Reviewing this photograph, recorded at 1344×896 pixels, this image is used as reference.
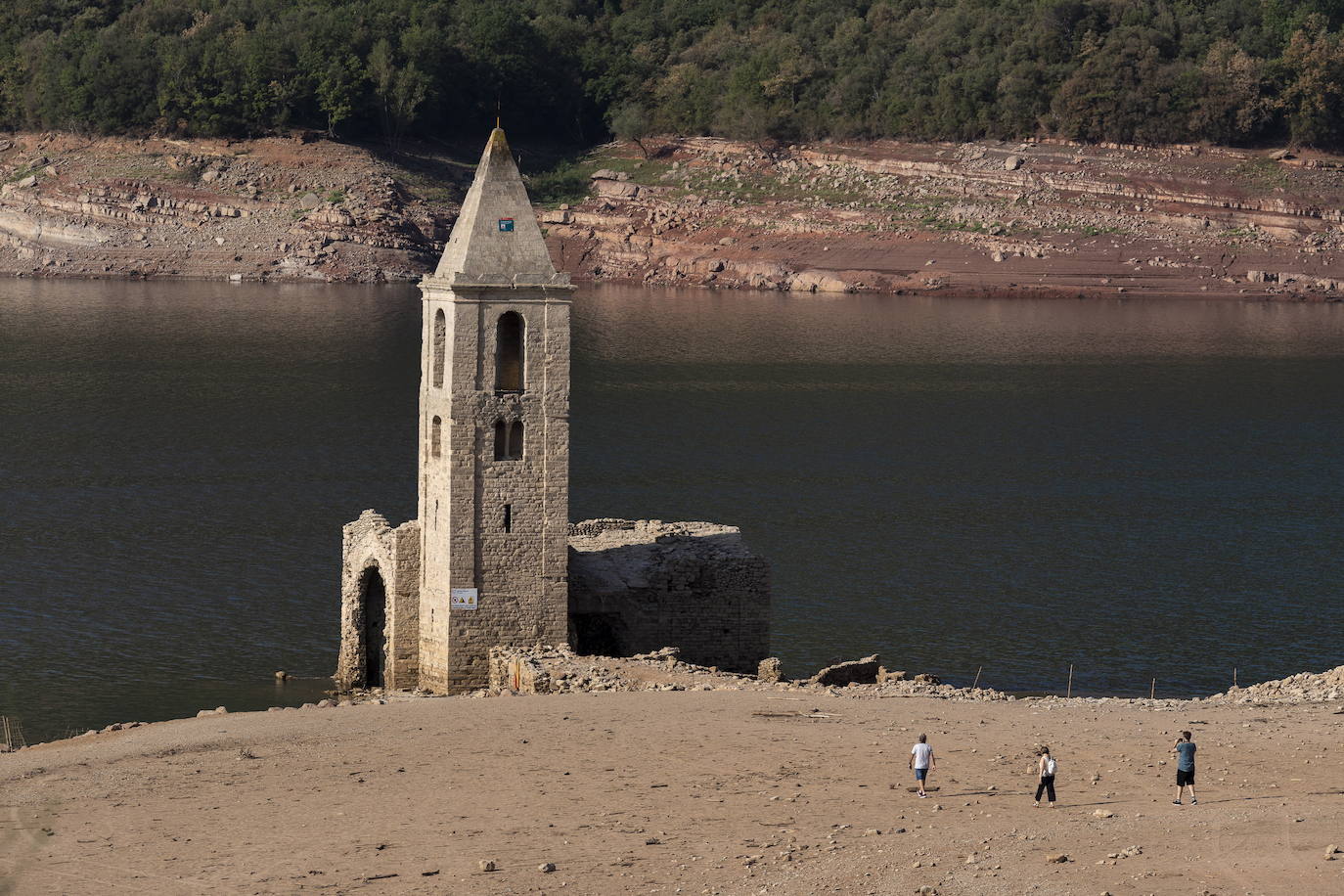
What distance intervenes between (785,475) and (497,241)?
41.1 metres

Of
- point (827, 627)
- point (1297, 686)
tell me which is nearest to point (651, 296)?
point (827, 627)

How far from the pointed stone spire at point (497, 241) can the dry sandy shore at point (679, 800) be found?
323 inches

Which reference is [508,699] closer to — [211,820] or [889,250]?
[211,820]

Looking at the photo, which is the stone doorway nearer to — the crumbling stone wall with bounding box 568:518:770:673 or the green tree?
the crumbling stone wall with bounding box 568:518:770:673

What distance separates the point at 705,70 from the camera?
18325 centimetres

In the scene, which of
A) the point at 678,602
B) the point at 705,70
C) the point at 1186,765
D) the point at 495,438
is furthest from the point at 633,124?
the point at 1186,765

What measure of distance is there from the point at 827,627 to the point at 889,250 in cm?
10413

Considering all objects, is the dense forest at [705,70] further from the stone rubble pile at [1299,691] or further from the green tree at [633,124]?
the stone rubble pile at [1299,691]

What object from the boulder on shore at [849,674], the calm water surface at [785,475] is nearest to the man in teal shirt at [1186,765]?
the boulder on shore at [849,674]

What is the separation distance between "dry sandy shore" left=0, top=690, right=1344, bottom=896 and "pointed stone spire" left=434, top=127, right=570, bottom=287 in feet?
26.9

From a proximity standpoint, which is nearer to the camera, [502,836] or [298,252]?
[502,836]

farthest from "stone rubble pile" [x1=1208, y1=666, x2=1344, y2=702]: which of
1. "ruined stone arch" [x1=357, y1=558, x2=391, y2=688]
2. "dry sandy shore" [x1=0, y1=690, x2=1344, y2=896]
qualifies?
"ruined stone arch" [x1=357, y1=558, x2=391, y2=688]

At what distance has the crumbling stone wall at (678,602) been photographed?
46.1 meters

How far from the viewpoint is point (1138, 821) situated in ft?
101
